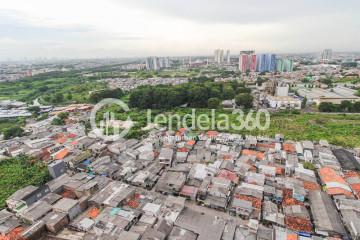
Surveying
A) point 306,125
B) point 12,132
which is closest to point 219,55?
point 306,125

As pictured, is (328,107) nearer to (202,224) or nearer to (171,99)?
(171,99)

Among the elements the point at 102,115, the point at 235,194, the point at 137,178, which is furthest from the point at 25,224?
the point at 102,115

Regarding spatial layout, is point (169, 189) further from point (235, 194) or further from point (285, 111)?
point (285, 111)

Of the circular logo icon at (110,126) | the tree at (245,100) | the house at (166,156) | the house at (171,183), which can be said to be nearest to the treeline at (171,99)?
the circular logo icon at (110,126)

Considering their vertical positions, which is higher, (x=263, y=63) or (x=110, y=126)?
(x=263, y=63)

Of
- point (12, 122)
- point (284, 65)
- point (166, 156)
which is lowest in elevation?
point (12, 122)

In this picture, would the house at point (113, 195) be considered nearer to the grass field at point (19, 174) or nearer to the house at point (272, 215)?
the grass field at point (19, 174)
